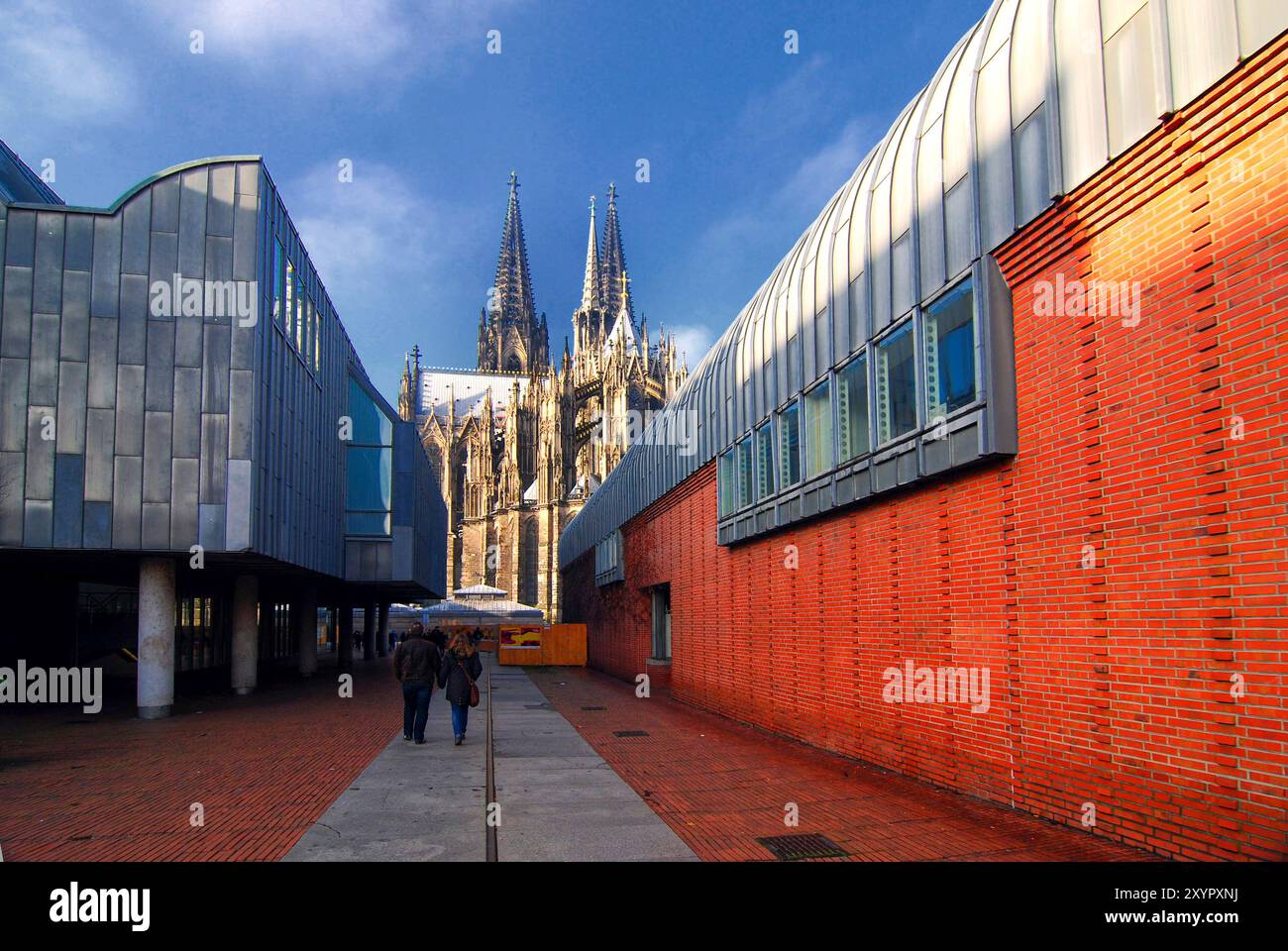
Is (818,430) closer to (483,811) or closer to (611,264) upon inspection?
(483,811)

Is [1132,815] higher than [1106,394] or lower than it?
lower

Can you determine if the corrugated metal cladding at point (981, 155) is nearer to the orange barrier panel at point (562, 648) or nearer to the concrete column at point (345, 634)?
the orange barrier panel at point (562, 648)

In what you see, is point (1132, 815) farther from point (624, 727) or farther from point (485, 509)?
point (485, 509)

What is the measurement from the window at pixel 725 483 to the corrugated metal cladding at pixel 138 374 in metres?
8.63

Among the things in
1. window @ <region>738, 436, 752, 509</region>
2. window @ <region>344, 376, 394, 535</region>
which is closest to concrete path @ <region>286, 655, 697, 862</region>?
window @ <region>738, 436, 752, 509</region>

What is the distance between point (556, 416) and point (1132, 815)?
238 ft

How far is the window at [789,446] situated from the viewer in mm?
14391

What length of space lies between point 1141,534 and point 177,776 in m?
10.5

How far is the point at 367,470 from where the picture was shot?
94.4ft

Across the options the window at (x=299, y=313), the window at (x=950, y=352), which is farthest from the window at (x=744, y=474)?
the window at (x=299, y=313)

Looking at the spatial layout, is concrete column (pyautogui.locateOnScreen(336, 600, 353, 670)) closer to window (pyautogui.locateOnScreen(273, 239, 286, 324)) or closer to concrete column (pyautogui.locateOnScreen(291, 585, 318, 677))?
concrete column (pyautogui.locateOnScreen(291, 585, 318, 677))

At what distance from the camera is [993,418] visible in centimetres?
847

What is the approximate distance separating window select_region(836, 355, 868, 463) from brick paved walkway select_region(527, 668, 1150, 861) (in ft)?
12.8
